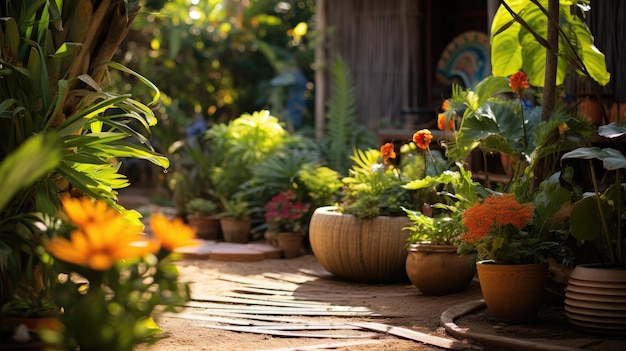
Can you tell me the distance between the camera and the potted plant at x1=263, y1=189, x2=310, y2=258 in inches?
343

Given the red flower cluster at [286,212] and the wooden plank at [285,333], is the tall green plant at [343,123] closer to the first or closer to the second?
the red flower cluster at [286,212]

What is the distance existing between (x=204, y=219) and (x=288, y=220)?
1.43 m

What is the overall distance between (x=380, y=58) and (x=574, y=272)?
6691mm

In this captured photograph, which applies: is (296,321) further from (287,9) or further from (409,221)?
(287,9)

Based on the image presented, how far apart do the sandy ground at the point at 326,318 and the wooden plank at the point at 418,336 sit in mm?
31

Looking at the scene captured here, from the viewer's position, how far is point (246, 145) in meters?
9.95

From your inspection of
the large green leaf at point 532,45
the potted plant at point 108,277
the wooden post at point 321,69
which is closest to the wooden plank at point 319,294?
the large green leaf at point 532,45

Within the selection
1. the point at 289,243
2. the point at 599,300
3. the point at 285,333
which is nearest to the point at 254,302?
the point at 285,333

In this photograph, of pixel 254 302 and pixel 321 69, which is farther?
pixel 321 69

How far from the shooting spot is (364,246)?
6930mm

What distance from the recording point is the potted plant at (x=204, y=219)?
9.88m

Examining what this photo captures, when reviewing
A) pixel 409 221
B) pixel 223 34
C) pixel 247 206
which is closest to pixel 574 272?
pixel 409 221

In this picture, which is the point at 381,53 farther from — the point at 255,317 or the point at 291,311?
the point at 255,317

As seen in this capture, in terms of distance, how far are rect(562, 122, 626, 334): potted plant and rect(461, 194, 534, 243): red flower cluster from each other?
0.96 ft
